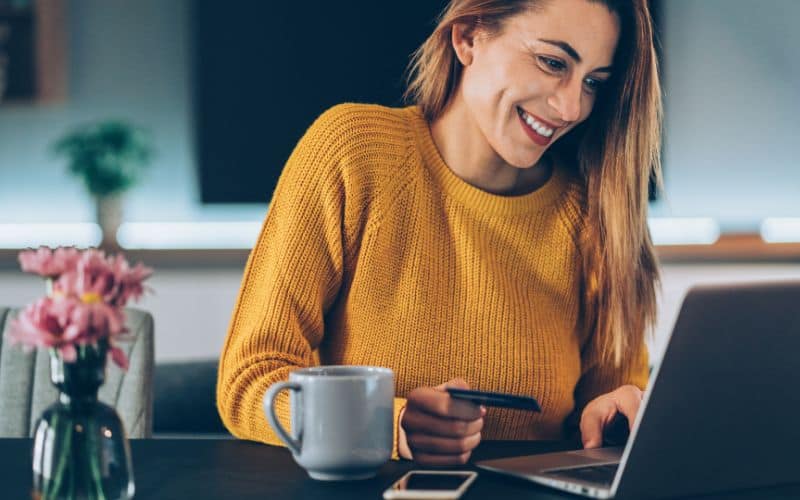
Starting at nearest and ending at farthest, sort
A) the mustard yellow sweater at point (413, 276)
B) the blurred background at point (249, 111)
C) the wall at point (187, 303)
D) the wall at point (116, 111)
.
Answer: the mustard yellow sweater at point (413, 276), the wall at point (187, 303), the blurred background at point (249, 111), the wall at point (116, 111)

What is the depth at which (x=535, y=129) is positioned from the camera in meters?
1.37

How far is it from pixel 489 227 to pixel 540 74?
0.23 metres

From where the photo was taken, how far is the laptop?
771 mm

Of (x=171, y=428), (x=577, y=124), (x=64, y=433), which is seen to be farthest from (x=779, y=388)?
(x=171, y=428)

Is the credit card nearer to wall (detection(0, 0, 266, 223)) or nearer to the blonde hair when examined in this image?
the blonde hair

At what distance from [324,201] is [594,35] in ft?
1.41

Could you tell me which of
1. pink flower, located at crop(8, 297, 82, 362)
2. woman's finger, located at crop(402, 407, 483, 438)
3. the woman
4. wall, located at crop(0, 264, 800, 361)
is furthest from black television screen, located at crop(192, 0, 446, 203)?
pink flower, located at crop(8, 297, 82, 362)

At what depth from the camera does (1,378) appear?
1.44 meters

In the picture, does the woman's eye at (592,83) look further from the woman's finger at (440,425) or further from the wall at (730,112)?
the wall at (730,112)

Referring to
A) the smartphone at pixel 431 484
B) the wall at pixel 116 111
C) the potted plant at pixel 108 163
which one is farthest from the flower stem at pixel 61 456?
the wall at pixel 116 111

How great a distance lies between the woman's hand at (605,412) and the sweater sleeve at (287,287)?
1.14 feet

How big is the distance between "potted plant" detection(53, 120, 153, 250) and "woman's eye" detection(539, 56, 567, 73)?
2.01 meters

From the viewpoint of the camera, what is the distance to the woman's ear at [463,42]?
1.41 metres

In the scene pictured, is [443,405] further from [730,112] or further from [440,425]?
[730,112]
